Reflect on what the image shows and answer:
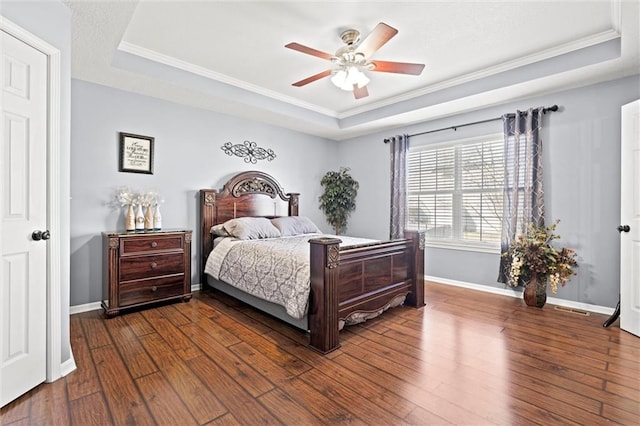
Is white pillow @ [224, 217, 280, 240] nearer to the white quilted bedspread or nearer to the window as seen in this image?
the white quilted bedspread

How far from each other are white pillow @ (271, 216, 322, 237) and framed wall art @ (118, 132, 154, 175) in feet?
5.86

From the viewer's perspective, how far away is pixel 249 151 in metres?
4.72

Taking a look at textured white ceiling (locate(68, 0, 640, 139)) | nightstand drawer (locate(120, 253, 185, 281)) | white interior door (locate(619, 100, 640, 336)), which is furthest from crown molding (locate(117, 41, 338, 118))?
white interior door (locate(619, 100, 640, 336))

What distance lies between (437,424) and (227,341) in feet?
5.61

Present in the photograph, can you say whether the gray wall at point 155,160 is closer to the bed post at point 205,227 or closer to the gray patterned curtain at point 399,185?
the bed post at point 205,227

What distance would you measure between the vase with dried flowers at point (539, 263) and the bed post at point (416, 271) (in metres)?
1.13

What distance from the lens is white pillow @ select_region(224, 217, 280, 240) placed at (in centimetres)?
382

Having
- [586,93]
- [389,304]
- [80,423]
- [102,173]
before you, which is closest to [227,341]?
[80,423]

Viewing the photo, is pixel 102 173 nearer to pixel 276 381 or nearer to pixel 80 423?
pixel 80 423

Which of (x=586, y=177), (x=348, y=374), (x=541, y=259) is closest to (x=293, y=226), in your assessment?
(x=348, y=374)

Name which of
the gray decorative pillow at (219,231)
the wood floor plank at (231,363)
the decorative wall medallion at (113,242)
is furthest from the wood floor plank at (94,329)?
the gray decorative pillow at (219,231)

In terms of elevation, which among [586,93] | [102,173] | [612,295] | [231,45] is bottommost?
[612,295]

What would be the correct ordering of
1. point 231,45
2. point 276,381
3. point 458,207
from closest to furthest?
point 276,381 < point 231,45 < point 458,207

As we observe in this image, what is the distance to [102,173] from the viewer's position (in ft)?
11.3
